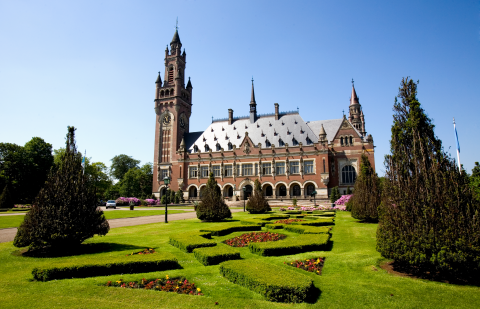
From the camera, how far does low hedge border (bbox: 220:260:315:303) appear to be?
6316mm

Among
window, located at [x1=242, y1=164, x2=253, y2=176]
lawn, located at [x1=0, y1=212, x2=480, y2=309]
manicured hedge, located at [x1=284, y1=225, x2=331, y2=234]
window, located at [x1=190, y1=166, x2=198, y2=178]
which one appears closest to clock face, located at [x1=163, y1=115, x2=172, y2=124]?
window, located at [x1=190, y1=166, x2=198, y2=178]

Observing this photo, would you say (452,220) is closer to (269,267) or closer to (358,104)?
(269,267)

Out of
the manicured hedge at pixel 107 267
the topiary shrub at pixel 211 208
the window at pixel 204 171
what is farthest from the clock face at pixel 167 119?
the manicured hedge at pixel 107 267

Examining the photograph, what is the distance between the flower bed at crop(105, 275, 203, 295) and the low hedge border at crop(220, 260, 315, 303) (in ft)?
3.69

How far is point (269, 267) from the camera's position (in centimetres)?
786

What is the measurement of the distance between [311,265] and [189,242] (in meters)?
5.07

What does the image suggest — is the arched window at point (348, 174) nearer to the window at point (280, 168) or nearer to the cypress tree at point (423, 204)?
the window at point (280, 168)

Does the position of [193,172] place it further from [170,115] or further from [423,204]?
[423,204]

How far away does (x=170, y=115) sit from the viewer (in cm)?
6881

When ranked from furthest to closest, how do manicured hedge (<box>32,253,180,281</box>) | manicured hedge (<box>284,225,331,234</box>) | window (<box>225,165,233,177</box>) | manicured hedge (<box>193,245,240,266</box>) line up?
window (<box>225,165,233,177</box>)
manicured hedge (<box>284,225,331,234</box>)
manicured hedge (<box>193,245,240,266</box>)
manicured hedge (<box>32,253,180,281</box>)

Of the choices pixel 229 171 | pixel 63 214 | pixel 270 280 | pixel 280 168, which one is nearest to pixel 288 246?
pixel 270 280

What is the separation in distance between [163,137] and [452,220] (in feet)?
219

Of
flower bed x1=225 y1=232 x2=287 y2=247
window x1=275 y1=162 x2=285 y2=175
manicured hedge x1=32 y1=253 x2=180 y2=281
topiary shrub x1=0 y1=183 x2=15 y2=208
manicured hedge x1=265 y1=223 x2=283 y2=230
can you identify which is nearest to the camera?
manicured hedge x1=32 y1=253 x2=180 y2=281

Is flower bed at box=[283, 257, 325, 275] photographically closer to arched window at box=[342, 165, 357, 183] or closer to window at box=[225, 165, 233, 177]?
arched window at box=[342, 165, 357, 183]
